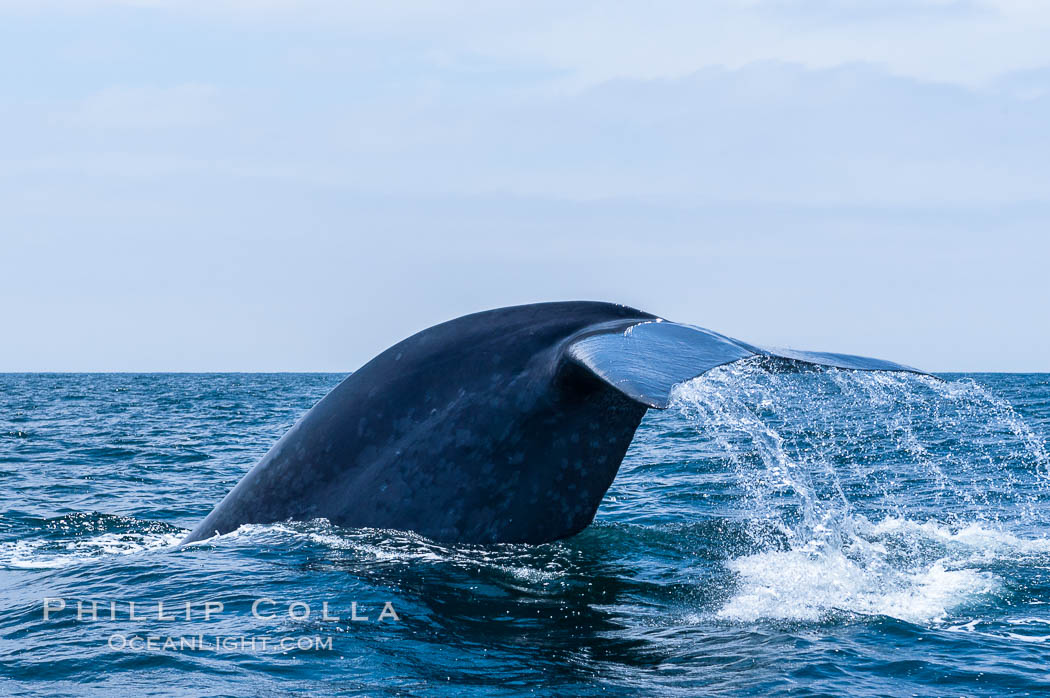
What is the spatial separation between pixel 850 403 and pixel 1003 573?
29.0m

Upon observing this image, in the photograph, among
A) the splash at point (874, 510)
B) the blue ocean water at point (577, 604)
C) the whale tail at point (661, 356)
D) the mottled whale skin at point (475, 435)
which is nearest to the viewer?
the whale tail at point (661, 356)

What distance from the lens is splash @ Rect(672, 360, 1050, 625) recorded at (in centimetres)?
620

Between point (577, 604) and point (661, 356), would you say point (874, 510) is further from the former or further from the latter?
point (661, 356)

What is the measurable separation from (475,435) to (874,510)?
7.21 m

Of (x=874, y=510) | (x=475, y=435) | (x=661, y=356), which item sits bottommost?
(x=874, y=510)

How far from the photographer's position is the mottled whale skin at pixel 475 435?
228 inches

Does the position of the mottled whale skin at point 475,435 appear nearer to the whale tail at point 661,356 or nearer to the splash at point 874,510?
the whale tail at point 661,356

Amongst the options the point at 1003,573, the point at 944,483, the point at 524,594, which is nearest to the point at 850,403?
the point at 944,483

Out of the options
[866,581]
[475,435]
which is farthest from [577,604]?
[866,581]

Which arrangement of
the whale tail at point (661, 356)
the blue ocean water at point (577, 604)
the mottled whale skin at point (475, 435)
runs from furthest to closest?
the mottled whale skin at point (475, 435) → the blue ocean water at point (577, 604) → the whale tail at point (661, 356)

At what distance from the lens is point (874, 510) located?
11.6m

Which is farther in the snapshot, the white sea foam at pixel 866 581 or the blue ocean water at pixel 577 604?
the white sea foam at pixel 866 581

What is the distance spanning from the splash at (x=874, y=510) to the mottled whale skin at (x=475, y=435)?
24.4 inches

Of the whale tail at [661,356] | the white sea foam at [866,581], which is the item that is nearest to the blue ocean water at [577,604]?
the white sea foam at [866,581]
